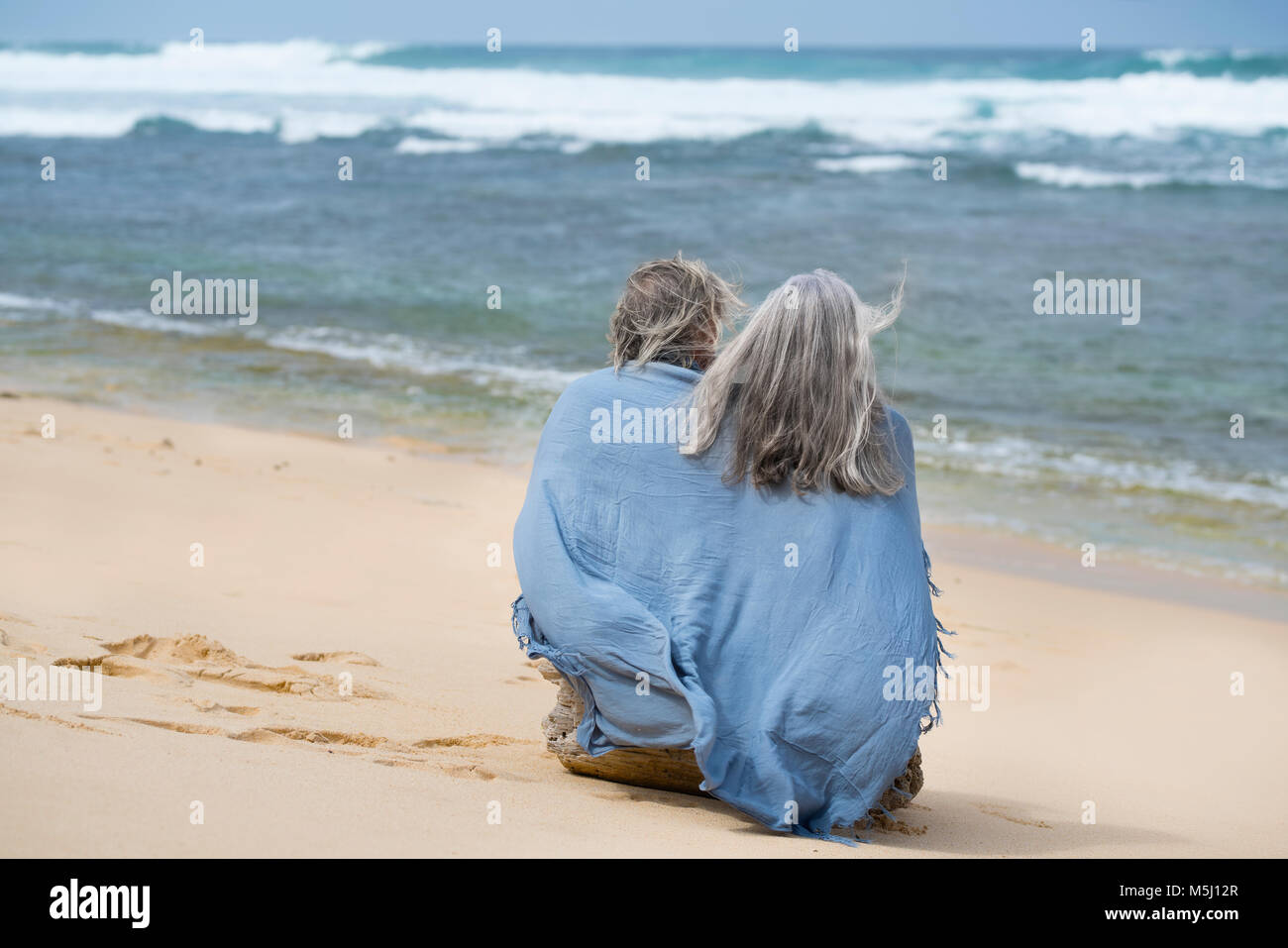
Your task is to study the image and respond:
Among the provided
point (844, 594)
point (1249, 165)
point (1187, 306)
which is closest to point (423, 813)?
point (844, 594)

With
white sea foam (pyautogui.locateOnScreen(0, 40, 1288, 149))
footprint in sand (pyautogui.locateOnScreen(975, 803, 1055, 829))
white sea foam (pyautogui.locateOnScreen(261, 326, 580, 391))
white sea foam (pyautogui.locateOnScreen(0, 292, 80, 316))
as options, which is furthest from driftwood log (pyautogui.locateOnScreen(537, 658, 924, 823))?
white sea foam (pyautogui.locateOnScreen(0, 40, 1288, 149))

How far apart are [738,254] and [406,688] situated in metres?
15.6

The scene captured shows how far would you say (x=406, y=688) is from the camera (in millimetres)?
4371

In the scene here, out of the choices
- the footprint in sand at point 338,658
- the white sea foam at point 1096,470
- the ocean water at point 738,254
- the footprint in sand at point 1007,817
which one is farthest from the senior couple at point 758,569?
the white sea foam at point 1096,470

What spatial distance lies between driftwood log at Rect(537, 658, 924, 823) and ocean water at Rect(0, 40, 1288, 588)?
8.93 ft

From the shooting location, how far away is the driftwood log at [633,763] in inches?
131

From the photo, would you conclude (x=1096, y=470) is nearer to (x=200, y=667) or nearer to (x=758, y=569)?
(x=758, y=569)

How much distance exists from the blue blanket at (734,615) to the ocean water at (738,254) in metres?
2.55

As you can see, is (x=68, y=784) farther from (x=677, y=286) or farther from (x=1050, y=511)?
(x=1050, y=511)

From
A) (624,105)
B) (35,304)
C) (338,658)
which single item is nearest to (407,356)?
(35,304)

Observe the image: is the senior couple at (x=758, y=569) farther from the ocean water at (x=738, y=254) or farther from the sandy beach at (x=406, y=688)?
the ocean water at (x=738, y=254)

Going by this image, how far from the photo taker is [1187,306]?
50.4ft

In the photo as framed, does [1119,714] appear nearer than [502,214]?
Yes
